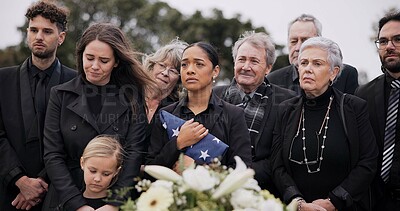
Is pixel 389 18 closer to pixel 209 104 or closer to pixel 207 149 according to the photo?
pixel 209 104

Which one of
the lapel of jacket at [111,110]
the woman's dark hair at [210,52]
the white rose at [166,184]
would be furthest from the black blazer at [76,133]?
the white rose at [166,184]

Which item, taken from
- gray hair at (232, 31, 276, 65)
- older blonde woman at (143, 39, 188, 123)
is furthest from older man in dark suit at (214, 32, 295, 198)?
older blonde woman at (143, 39, 188, 123)

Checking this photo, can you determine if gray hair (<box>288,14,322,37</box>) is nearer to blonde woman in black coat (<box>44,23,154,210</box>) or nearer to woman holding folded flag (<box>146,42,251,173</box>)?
woman holding folded flag (<box>146,42,251,173</box>)

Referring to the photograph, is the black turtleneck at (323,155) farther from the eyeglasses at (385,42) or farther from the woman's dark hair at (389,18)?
the woman's dark hair at (389,18)

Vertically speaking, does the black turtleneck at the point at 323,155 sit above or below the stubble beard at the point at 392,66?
below

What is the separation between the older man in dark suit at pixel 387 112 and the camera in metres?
5.80

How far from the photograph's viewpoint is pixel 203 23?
30.7 metres

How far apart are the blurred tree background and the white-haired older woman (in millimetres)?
22214

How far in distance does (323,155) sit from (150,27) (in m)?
28.8

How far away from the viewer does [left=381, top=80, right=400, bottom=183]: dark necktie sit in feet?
19.0

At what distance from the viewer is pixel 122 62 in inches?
230

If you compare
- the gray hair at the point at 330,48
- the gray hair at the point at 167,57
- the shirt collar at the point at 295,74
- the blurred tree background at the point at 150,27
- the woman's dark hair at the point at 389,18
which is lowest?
the blurred tree background at the point at 150,27

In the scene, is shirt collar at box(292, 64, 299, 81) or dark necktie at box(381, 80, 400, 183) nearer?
dark necktie at box(381, 80, 400, 183)

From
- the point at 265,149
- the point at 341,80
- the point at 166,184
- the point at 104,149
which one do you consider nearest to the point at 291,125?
the point at 265,149
